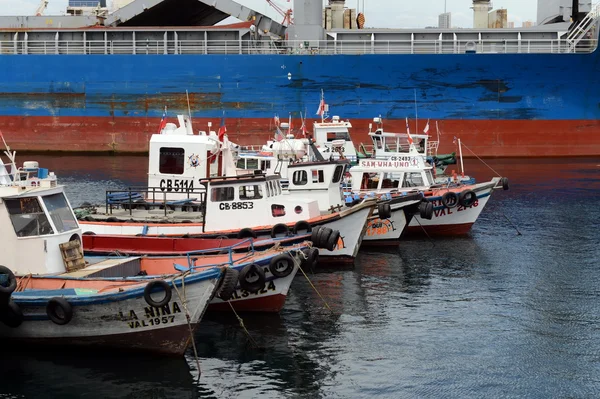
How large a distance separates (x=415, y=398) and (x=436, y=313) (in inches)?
188

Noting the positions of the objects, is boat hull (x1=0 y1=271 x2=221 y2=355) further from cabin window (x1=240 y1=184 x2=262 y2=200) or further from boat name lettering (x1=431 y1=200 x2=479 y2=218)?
boat name lettering (x1=431 y1=200 x2=479 y2=218)

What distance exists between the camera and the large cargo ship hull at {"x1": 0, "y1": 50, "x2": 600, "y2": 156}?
155ft

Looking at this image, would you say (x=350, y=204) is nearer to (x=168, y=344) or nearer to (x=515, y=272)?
(x=515, y=272)

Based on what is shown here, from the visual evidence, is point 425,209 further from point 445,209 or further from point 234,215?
point 234,215

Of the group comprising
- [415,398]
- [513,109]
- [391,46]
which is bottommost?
[415,398]

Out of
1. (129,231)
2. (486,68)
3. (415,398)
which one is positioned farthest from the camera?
(486,68)

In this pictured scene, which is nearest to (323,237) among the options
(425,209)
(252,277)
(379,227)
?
(252,277)

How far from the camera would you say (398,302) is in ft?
62.4

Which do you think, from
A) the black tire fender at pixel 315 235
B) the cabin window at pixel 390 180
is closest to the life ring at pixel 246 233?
the black tire fender at pixel 315 235

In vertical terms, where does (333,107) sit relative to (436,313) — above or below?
above

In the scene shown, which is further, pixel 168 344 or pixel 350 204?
pixel 350 204

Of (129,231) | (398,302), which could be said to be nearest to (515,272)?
(398,302)

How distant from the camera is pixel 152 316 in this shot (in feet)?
46.1

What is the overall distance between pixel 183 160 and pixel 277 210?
559 cm
